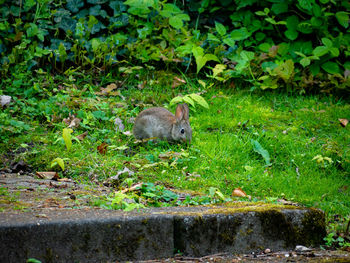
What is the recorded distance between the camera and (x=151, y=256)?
2.72 m

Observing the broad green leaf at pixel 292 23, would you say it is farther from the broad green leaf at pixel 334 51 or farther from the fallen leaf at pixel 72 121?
the fallen leaf at pixel 72 121

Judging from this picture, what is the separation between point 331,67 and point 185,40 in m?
2.44

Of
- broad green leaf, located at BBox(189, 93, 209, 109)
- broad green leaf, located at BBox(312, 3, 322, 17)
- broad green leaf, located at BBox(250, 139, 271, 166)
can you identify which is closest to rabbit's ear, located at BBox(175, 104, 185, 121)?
broad green leaf, located at BBox(189, 93, 209, 109)

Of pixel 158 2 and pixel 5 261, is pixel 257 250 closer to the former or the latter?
pixel 5 261

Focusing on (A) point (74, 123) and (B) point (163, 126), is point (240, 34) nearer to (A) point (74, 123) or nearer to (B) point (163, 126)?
(B) point (163, 126)

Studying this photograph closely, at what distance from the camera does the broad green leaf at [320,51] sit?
6.91 metres

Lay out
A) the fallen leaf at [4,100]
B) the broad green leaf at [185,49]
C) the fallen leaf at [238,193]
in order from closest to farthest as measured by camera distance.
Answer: the fallen leaf at [238,193] → the fallen leaf at [4,100] → the broad green leaf at [185,49]

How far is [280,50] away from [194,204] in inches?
177

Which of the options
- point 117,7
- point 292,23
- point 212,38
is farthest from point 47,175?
point 292,23

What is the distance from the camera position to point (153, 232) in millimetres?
2721

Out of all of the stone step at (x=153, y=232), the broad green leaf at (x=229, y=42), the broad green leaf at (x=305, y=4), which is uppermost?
→ the broad green leaf at (x=305, y=4)

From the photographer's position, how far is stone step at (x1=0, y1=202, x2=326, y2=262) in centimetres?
247

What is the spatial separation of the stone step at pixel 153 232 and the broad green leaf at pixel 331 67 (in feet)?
14.6

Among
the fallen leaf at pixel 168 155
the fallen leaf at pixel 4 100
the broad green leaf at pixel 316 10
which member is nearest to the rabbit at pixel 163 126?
the fallen leaf at pixel 168 155
